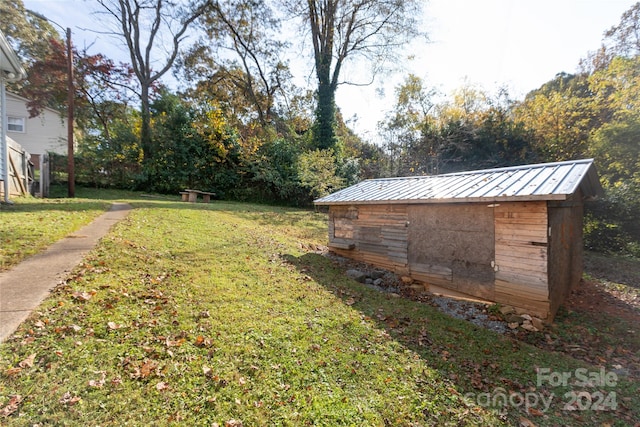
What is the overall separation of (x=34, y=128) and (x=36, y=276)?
24275mm

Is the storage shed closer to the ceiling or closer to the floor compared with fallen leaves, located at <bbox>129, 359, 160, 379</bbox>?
closer to the ceiling

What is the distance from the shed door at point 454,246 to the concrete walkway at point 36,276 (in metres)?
7.07

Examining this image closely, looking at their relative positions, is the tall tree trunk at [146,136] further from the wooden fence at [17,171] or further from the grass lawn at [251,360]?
the grass lawn at [251,360]

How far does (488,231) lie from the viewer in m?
5.82

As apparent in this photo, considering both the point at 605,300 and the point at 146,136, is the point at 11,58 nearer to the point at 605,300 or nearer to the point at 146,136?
the point at 146,136

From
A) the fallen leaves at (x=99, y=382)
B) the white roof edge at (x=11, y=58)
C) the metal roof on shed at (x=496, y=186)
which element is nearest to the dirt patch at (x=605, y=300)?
the metal roof on shed at (x=496, y=186)

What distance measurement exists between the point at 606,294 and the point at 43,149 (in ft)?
104

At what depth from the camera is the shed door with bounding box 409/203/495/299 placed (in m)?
5.88

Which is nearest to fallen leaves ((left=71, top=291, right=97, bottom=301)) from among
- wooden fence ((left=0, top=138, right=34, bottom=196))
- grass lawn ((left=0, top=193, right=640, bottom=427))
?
grass lawn ((left=0, top=193, right=640, bottom=427))

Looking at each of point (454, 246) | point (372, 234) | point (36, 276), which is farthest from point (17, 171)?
point (454, 246)

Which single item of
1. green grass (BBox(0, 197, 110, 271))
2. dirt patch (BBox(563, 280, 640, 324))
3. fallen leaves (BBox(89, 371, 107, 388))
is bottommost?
dirt patch (BBox(563, 280, 640, 324))

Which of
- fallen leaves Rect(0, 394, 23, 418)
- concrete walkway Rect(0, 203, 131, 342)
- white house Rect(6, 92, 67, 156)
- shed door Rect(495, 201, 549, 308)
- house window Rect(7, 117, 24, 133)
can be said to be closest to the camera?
fallen leaves Rect(0, 394, 23, 418)

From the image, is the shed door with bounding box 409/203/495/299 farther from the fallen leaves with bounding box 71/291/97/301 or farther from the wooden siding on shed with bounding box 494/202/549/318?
the fallen leaves with bounding box 71/291/97/301

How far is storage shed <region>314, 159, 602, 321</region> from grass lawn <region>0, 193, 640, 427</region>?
1.32 meters
